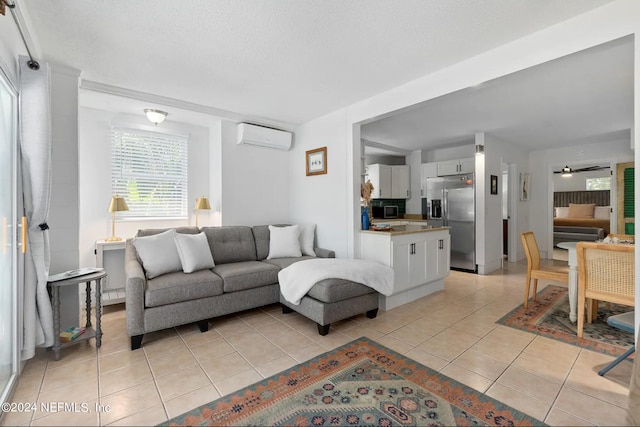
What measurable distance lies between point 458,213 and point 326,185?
9.22ft

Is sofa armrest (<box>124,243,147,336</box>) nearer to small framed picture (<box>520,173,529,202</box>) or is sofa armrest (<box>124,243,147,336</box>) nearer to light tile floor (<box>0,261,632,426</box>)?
light tile floor (<box>0,261,632,426</box>)

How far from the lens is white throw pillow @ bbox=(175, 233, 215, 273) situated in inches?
118

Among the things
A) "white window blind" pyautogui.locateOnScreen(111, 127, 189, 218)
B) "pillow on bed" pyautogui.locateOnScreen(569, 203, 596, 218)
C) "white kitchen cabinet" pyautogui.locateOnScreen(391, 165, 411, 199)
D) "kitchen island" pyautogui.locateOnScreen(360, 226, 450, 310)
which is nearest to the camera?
"kitchen island" pyautogui.locateOnScreen(360, 226, 450, 310)

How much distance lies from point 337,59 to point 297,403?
103 inches

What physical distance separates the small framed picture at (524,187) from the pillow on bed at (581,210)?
3495mm

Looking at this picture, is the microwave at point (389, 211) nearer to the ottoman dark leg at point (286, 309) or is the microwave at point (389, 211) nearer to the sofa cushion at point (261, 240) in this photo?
the sofa cushion at point (261, 240)

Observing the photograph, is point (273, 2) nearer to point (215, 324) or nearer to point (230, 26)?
point (230, 26)

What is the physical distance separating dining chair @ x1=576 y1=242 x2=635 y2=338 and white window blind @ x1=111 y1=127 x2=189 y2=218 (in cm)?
452

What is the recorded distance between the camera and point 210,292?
9.26 ft

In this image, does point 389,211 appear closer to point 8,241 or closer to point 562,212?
point 8,241

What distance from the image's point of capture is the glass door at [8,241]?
183 cm

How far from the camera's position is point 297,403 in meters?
1.75

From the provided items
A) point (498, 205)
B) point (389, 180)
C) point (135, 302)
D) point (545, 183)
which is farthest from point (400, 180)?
point (135, 302)

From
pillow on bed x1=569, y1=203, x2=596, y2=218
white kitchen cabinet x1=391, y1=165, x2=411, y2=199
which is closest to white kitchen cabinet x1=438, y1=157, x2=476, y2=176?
white kitchen cabinet x1=391, y1=165, x2=411, y2=199
